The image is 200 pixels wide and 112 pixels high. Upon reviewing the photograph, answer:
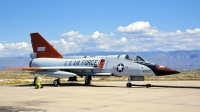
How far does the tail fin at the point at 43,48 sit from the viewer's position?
92.7 feet

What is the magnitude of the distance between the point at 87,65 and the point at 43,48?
6.05 meters

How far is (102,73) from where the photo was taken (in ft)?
77.6

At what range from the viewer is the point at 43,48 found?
2836 cm

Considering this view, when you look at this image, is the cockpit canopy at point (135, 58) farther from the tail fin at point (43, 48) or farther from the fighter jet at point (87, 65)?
the tail fin at point (43, 48)

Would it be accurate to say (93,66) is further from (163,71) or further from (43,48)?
(43,48)

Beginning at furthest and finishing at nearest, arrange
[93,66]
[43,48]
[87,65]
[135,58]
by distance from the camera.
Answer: [43,48] < [87,65] < [93,66] < [135,58]

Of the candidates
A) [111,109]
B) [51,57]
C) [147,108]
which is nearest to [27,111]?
[111,109]

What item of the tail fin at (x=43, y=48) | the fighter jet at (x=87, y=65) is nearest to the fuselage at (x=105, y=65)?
the fighter jet at (x=87, y=65)

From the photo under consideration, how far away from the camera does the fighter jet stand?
21.3 meters

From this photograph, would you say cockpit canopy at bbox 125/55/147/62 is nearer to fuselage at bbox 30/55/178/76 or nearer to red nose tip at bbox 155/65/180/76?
fuselage at bbox 30/55/178/76

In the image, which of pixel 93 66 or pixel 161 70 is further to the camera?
pixel 93 66

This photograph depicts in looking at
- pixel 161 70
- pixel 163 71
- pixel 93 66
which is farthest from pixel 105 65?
pixel 163 71

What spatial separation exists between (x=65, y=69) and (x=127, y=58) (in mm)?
5864

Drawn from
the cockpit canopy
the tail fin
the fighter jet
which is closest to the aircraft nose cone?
the fighter jet
